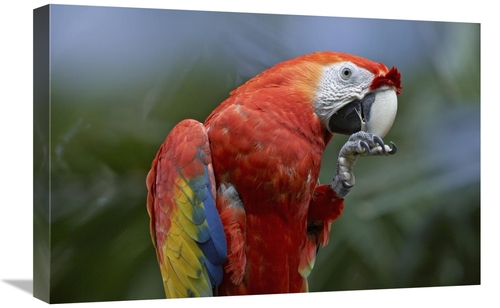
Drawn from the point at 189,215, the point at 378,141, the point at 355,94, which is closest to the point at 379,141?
the point at 378,141

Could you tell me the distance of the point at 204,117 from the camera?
419 centimetres

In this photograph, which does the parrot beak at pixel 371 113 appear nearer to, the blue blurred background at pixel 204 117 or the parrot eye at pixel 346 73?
the parrot eye at pixel 346 73

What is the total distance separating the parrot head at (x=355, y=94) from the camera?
3795mm

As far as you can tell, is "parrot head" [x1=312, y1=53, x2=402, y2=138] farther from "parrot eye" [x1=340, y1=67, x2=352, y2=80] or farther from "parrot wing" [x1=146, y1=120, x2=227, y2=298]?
"parrot wing" [x1=146, y1=120, x2=227, y2=298]

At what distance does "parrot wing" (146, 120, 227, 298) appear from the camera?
12.1ft

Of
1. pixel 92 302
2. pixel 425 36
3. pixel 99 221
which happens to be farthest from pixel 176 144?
pixel 425 36

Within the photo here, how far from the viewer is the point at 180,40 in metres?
4.08

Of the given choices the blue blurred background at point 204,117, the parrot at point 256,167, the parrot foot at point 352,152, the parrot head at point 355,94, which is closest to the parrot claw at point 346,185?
the parrot foot at point 352,152

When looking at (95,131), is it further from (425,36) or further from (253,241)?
(425,36)

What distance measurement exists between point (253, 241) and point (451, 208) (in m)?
1.50

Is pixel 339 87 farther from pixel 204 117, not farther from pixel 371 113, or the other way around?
pixel 204 117

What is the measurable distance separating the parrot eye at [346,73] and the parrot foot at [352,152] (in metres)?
0.28

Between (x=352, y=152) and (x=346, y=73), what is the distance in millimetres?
386

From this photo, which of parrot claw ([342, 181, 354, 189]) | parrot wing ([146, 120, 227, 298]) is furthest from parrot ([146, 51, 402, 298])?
parrot claw ([342, 181, 354, 189])
